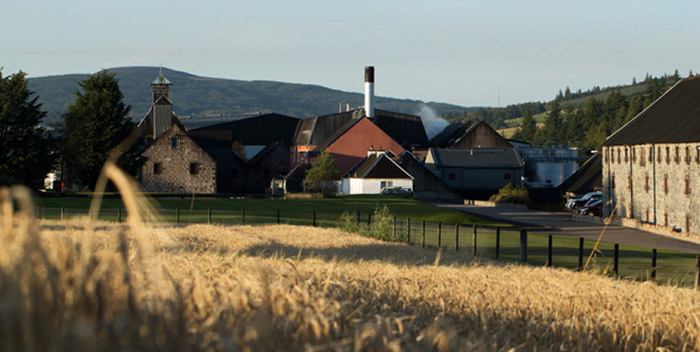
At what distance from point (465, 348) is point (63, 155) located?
7585 cm

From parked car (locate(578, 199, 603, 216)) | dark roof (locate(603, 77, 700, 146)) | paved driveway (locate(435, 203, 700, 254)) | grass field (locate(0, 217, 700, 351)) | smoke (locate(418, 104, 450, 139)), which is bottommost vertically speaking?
paved driveway (locate(435, 203, 700, 254))

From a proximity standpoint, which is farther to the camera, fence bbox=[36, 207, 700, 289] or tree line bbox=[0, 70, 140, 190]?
tree line bbox=[0, 70, 140, 190]

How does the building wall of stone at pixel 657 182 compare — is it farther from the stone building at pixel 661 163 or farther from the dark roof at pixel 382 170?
the dark roof at pixel 382 170

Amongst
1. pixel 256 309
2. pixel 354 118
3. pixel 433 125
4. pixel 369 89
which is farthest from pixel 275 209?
pixel 433 125

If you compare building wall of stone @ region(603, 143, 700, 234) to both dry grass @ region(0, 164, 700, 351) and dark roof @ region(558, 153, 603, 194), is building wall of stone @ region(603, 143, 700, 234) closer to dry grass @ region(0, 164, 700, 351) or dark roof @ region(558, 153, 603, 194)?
dark roof @ region(558, 153, 603, 194)

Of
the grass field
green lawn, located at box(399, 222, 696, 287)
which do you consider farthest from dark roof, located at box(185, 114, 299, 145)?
the grass field

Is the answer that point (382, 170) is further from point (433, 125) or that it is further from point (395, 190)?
point (433, 125)

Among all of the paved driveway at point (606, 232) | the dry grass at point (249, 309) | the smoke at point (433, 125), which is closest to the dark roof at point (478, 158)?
the paved driveway at point (606, 232)

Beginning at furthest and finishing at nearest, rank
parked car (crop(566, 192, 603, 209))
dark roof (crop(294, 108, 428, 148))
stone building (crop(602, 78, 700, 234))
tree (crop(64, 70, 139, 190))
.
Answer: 1. dark roof (crop(294, 108, 428, 148))
2. parked car (crop(566, 192, 603, 209))
3. tree (crop(64, 70, 139, 190))
4. stone building (crop(602, 78, 700, 234))

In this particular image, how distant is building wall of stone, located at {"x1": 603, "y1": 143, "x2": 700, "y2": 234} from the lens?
56.5m

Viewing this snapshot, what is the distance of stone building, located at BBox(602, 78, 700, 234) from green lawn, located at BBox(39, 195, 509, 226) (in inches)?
580

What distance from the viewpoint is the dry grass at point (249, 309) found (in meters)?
3.59

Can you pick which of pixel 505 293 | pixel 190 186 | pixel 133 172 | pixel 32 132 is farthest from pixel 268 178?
pixel 505 293

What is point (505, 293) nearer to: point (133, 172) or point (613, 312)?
point (613, 312)
